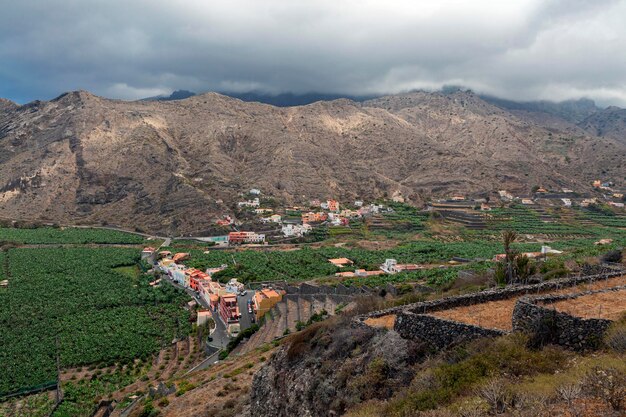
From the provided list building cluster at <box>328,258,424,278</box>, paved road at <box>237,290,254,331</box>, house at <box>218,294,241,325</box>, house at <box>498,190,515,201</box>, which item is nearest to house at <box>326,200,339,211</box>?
house at <box>498,190,515,201</box>

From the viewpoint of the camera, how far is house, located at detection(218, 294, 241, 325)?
35.0 m

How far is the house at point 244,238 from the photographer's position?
75.2m

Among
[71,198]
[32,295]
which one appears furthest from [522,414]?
[71,198]

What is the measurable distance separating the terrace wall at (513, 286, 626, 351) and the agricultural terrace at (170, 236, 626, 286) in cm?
3266

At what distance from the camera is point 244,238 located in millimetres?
75625

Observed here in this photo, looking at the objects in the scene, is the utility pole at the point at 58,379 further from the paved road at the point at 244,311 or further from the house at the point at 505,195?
the house at the point at 505,195

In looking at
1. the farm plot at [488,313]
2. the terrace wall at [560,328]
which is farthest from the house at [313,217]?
the terrace wall at [560,328]

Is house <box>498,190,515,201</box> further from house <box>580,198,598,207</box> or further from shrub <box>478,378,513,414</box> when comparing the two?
shrub <box>478,378,513,414</box>

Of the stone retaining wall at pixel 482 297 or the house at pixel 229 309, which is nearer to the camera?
the stone retaining wall at pixel 482 297

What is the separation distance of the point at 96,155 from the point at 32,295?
7363cm

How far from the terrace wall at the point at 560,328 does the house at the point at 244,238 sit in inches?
2707

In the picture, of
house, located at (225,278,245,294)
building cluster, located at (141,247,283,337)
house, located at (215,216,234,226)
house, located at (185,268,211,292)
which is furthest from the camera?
house, located at (215,216,234,226)

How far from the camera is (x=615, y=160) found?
117875 millimetres

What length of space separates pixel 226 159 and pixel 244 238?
43318mm
